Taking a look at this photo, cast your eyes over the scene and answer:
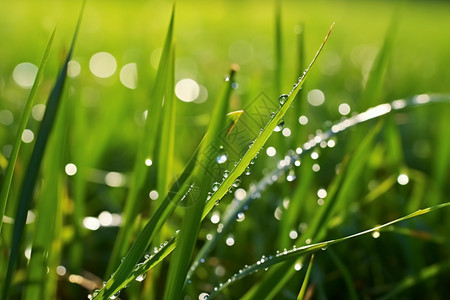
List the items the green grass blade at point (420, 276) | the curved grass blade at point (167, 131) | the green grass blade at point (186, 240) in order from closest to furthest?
the green grass blade at point (186, 240), the curved grass blade at point (167, 131), the green grass blade at point (420, 276)

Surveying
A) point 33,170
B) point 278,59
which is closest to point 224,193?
point 33,170

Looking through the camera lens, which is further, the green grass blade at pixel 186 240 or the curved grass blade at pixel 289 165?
the curved grass blade at pixel 289 165

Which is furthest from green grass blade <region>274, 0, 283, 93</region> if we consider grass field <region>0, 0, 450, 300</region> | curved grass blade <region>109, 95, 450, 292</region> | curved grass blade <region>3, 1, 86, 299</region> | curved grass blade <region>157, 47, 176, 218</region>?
curved grass blade <region>3, 1, 86, 299</region>

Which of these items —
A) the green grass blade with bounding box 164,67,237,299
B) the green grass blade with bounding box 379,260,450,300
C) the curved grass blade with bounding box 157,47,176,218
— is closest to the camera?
the green grass blade with bounding box 164,67,237,299

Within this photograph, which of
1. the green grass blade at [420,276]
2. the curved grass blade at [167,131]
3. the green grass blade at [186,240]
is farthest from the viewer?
the green grass blade at [420,276]

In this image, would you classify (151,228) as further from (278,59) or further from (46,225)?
(278,59)

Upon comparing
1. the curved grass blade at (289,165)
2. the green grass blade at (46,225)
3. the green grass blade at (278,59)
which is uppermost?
the green grass blade at (278,59)

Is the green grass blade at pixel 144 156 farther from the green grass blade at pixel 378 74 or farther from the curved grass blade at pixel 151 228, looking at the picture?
the green grass blade at pixel 378 74

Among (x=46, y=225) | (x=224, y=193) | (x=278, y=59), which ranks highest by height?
(x=278, y=59)

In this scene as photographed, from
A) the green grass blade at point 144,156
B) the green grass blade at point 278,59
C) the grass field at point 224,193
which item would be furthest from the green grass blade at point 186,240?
the green grass blade at point 278,59

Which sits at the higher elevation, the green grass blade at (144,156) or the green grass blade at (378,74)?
the green grass blade at (378,74)

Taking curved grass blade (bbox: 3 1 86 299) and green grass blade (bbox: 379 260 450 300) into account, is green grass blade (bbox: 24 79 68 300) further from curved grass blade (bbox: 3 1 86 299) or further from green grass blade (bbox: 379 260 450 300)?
green grass blade (bbox: 379 260 450 300)

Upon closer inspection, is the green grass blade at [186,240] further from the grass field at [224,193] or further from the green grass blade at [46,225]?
the green grass blade at [46,225]
